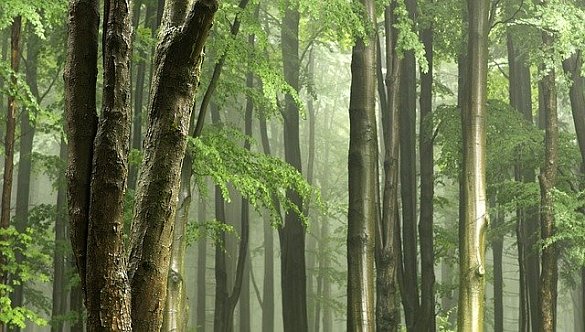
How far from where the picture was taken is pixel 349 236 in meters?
8.68

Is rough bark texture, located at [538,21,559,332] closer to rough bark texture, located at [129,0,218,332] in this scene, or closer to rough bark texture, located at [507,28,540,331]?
rough bark texture, located at [507,28,540,331]

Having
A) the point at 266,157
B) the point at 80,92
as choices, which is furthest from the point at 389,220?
the point at 80,92

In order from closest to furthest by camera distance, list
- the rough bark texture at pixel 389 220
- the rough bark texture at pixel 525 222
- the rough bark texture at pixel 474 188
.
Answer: the rough bark texture at pixel 474 188, the rough bark texture at pixel 389 220, the rough bark texture at pixel 525 222

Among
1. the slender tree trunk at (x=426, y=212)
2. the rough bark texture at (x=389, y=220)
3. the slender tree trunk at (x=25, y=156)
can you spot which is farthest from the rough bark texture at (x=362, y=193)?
the slender tree trunk at (x=25, y=156)

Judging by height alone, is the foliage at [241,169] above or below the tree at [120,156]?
above

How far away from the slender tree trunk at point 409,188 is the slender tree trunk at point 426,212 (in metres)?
0.17

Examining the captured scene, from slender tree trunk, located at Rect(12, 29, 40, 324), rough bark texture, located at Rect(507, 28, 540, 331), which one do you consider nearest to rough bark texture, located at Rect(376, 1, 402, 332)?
rough bark texture, located at Rect(507, 28, 540, 331)

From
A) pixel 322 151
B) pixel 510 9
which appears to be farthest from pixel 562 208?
pixel 322 151

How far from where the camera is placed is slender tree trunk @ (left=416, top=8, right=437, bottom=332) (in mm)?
13703

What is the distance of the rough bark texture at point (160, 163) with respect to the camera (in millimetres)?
2955

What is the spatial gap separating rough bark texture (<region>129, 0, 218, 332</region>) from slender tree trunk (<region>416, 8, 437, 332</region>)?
1099 centimetres

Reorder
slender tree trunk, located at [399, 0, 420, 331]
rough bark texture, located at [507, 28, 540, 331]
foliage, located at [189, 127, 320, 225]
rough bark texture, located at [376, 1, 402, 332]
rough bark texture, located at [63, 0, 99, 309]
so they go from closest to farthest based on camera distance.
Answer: rough bark texture, located at [63, 0, 99, 309] < foliage, located at [189, 127, 320, 225] < rough bark texture, located at [376, 1, 402, 332] < slender tree trunk, located at [399, 0, 420, 331] < rough bark texture, located at [507, 28, 540, 331]

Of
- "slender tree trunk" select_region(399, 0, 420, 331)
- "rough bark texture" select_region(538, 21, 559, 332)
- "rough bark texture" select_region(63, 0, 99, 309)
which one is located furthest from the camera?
"slender tree trunk" select_region(399, 0, 420, 331)

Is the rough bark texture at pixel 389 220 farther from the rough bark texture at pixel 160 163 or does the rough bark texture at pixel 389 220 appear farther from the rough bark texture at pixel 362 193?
the rough bark texture at pixel 160 163
